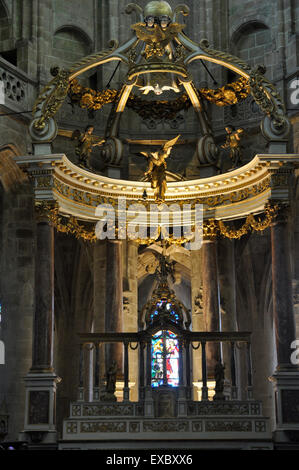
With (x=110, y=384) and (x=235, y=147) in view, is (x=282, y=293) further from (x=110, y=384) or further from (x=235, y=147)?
(x=235, y=147)

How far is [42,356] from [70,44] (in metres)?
11.2

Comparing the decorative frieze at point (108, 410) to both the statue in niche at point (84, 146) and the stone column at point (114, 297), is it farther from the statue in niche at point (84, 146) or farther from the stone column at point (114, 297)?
the statue in niche at point (84, 146)

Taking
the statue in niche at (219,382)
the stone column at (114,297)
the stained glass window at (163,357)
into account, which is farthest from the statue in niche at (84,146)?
the statue in niche at (219,382)

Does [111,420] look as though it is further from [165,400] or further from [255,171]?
[255,171]

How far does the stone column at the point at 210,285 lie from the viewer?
21.6 m

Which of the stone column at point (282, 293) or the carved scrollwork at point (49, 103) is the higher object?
the carved scrollwork at point (49, 103)

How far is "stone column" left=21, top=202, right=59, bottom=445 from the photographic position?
18438 millimetres

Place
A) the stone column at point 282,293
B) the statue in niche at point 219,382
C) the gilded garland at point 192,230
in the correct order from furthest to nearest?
1. the gilded garland at point 192,230
2. the statue in niche at point 219,382
3. the stone column at point 282,293

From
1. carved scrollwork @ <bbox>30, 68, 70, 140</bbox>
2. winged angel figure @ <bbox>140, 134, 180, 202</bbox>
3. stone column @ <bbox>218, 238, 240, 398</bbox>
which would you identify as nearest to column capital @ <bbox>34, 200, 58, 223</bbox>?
carved scrollwork @ <bbox>30, 68, 70, 140</bbox>

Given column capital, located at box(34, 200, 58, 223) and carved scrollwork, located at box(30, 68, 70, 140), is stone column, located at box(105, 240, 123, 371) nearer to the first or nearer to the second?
column capital, located at box(34, 200, 58, 223)

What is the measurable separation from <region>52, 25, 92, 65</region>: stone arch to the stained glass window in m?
8.80

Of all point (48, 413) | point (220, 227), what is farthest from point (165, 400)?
point (220, 227)

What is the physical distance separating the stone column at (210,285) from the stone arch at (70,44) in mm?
7316
